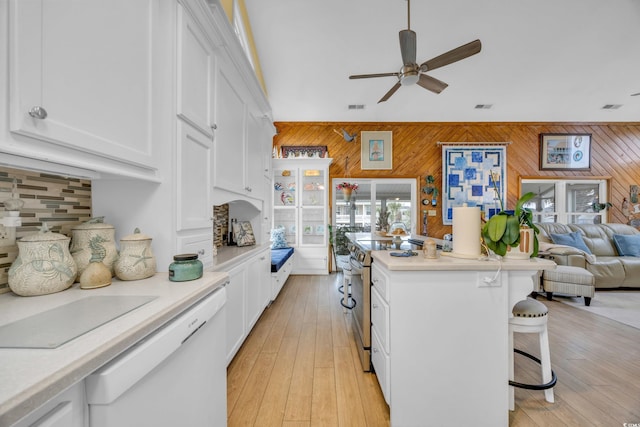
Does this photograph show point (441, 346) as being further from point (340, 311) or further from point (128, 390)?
point (340, 311)

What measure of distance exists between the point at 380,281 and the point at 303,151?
13.2ft

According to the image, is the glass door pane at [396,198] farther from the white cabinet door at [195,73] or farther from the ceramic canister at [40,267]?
the ceramic canister at [40,267]

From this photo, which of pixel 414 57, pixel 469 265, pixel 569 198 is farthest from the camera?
pixel 569 198

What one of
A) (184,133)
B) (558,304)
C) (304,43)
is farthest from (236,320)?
(558,304)

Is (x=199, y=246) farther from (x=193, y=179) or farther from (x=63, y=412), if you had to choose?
(x=63, y=412)

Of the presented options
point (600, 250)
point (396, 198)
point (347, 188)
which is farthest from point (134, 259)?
point (600, 250)

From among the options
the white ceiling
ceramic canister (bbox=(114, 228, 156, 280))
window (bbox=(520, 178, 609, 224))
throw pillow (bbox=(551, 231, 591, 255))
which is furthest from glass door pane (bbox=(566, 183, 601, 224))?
ceramic canister (bbox=(114, 228, 156, 280))

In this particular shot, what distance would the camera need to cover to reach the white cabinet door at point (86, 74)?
69 centimetres

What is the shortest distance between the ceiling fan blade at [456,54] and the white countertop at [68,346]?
2.66m

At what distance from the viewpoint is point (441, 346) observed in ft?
4.45

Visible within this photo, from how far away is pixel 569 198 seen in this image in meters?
5.27

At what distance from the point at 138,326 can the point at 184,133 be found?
3.53ft

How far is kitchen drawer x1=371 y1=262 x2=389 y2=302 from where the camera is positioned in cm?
145

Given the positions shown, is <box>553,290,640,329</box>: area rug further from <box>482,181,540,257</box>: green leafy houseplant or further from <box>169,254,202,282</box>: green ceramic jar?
<box>169,254,202,282</box>: green ceramic jar
